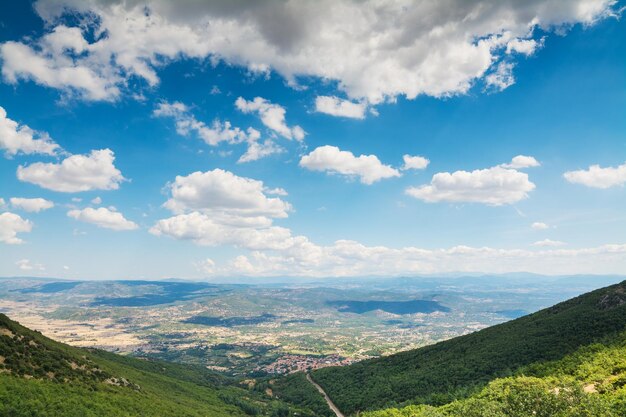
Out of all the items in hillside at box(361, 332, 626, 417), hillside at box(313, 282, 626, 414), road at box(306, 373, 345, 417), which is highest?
hillside at box(361, 332, 626, 417)

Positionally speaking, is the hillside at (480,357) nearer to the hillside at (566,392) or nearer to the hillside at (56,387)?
the hillside at (566,392)

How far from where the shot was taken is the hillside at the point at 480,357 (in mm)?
108125

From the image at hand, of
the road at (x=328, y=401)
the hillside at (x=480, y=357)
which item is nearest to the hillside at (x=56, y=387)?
the road at (x=328, y=401)

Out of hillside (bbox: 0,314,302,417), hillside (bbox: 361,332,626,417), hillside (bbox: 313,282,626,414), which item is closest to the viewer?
hillside (bbox: 361,332,626,417)

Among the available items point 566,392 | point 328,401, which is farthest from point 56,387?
point 328,401

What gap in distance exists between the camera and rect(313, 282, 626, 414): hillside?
4257 inches

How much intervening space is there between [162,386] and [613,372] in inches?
5182

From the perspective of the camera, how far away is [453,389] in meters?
109

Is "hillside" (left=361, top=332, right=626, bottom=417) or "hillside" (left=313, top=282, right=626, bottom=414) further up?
"hillside" (left=361, top=332, right=626, bottom=417)

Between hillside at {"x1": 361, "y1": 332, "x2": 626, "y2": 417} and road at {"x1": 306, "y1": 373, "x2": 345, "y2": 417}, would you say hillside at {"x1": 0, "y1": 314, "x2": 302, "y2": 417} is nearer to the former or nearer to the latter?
road at {"x1": 306, "y1": 373, "x2": 345, "y2": 417}

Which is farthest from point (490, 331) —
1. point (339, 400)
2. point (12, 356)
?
point (12, 356)

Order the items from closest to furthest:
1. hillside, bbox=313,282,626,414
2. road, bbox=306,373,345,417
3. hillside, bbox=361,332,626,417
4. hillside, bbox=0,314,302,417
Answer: hillside, bbox=361,332,626,417 → hillside, bbox=0,314,302,417 → hillside, bbox=313,282,626,414 → road, bbox=306,373,345,417

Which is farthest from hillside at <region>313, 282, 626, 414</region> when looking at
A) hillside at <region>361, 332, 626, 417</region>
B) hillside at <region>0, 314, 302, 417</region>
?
hillside at <region>0, 314, 302, 417</region>

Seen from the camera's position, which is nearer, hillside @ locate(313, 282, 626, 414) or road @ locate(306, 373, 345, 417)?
hillside @ locate(313, 282, 626, 414)
